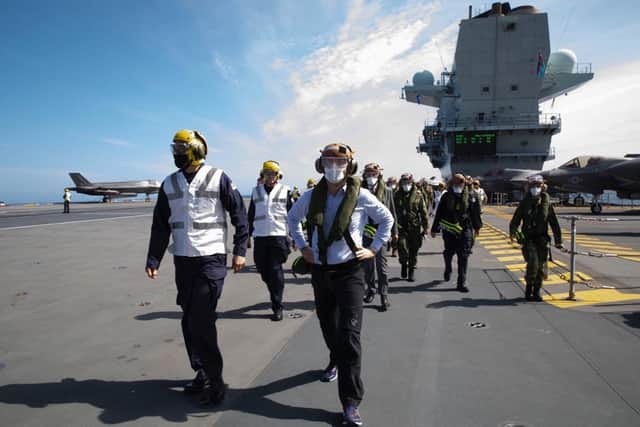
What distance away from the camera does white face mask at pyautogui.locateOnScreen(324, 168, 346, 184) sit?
2750 millimetres

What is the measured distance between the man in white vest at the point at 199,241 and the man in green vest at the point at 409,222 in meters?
4.50

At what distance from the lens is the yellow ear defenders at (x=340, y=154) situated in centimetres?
274

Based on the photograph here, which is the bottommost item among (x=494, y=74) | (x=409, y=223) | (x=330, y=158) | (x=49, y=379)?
(x=49, y=379)

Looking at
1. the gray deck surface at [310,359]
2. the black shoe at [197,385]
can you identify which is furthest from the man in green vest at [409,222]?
the black shoe at [197,385]

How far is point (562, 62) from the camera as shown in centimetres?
4459

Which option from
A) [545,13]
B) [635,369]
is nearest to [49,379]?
[635,369]

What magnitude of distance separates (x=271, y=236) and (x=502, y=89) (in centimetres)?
4534

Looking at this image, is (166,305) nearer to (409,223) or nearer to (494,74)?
(409,223)

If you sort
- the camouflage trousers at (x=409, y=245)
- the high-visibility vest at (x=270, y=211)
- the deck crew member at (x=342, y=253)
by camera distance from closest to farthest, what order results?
the deck crew member at (x=342, y=253) < the high-visibility vest at (x=270, y=211) < the camouflage trousers at (x=409, y=245)

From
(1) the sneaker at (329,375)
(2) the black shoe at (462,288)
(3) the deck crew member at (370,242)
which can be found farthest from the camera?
(2) the black shoe at (462,288)

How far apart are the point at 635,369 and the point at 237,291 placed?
5255mm

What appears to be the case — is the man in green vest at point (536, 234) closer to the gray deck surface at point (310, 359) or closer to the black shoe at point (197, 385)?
the gray deck surface at point (310, 359)

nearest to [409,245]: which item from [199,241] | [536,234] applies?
[536,234]

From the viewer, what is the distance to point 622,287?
5898 mm
